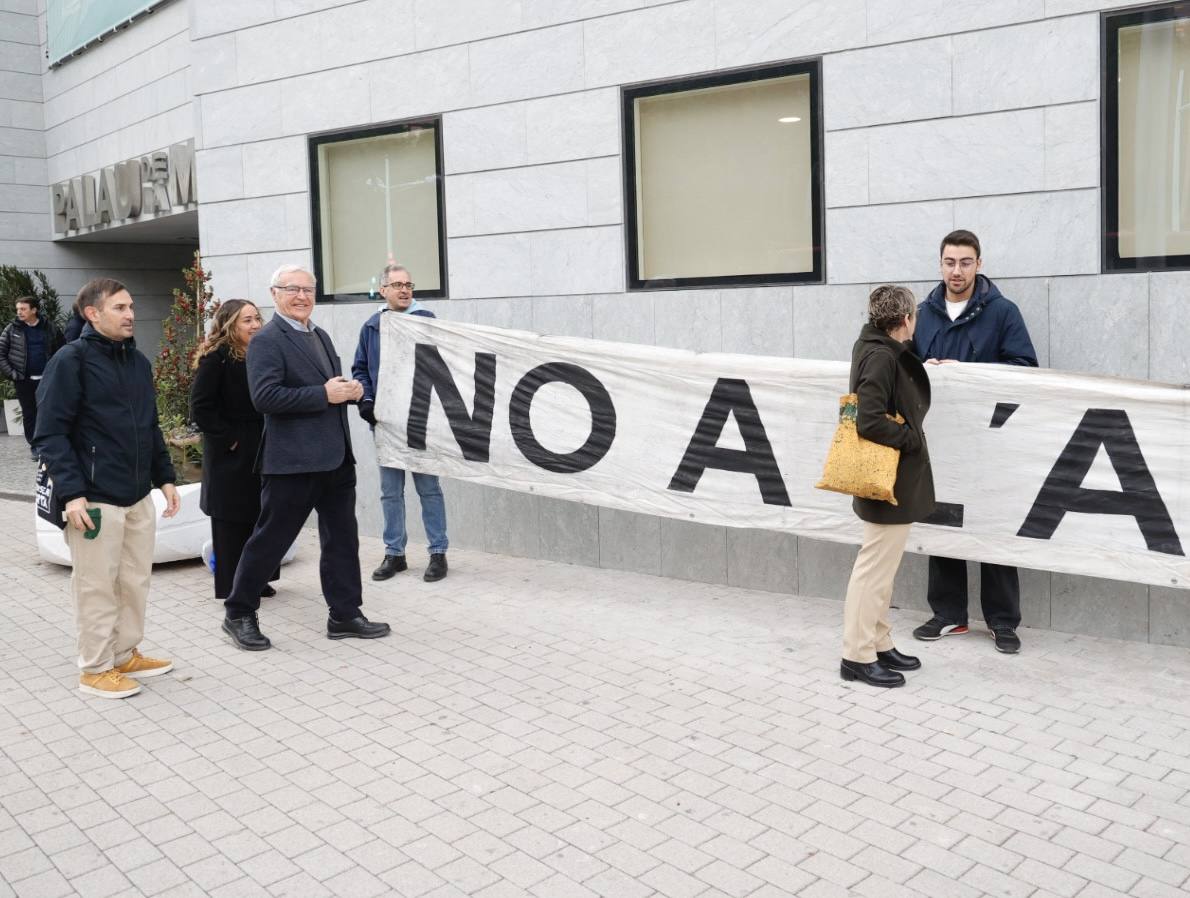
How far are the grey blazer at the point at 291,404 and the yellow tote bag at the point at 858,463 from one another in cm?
273

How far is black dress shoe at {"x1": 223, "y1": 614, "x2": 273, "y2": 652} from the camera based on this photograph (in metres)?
6.61

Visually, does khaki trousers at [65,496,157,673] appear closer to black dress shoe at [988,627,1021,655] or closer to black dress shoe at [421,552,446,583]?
black dress shoe at [421,552,446,583]

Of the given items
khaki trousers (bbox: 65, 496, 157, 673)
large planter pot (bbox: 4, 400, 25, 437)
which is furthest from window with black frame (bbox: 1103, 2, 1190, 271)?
large planter pot (bbox: 4, 400, 25, 437)

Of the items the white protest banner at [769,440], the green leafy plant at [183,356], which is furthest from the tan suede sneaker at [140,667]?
the green leafy plant at [183,356]

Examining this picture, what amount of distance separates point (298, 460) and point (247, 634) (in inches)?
41.3

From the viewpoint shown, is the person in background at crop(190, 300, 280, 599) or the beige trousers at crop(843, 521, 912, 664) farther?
the person in background at crop(190, 300, 280, 599)

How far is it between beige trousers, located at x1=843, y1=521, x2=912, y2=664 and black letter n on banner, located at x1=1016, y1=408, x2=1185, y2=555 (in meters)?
0.88

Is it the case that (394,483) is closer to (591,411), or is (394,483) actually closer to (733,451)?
(591,411)

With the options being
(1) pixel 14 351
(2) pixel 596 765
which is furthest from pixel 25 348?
(2) pixel 596 765

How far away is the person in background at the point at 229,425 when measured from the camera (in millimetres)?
7066

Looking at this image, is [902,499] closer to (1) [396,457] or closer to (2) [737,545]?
(2) [737,545]

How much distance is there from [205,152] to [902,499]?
7764 mm

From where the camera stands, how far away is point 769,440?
675cm

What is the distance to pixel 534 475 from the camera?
775 cm
